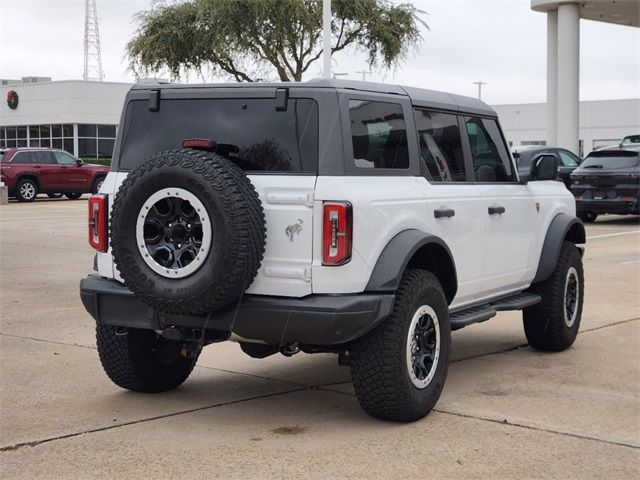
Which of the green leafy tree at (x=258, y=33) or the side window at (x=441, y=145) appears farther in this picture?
the green leafy tree at (x=258, y=33)

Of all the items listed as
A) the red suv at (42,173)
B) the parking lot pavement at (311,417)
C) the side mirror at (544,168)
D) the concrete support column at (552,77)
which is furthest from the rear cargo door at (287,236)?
the concrete support column at (552,77)

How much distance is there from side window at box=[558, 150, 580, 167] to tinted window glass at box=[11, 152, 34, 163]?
16.1 m

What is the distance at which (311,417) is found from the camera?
6.14 meters

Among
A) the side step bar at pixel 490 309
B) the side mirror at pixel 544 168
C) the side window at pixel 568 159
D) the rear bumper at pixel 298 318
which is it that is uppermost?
the side window at pixel 568 159

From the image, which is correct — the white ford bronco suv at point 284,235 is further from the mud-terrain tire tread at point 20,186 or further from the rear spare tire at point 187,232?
the mud-terrain tire tread at point 20,186

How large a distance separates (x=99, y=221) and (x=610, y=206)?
669 inches

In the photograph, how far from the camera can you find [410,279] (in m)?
5.96

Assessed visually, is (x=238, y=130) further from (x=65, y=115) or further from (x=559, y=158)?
(x=65, y=115)

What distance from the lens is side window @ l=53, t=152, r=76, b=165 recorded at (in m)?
32.3

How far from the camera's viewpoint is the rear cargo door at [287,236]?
564 cm

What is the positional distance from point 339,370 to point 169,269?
228 cm

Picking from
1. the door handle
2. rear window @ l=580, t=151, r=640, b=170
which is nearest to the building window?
rear window @ l=580, t=151, r=640, b=170

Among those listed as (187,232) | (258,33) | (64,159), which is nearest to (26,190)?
(64,159)

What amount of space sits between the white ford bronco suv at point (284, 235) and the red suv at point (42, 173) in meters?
26.4
